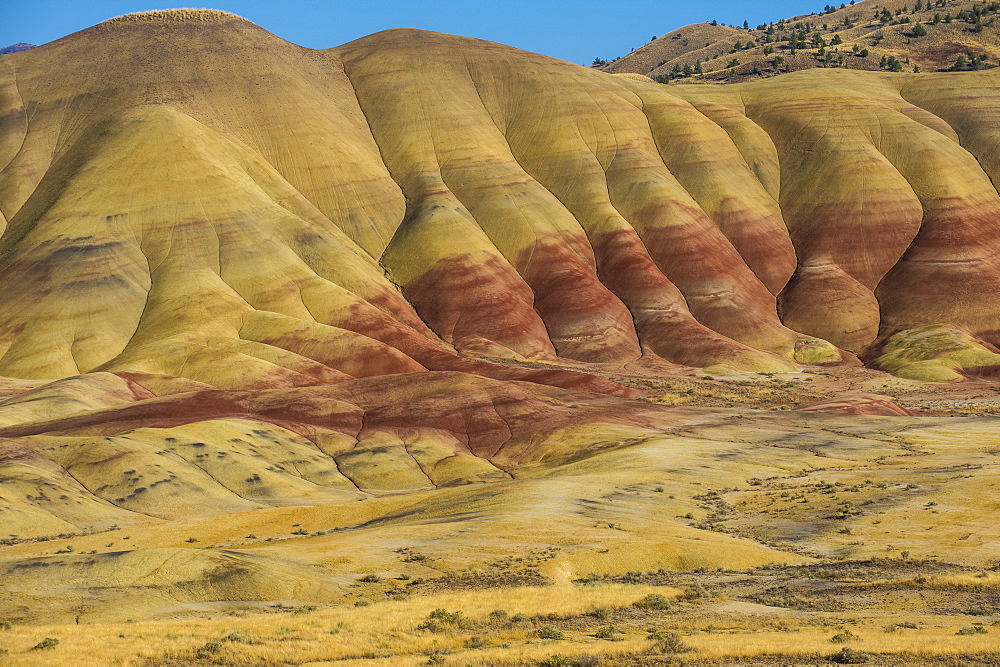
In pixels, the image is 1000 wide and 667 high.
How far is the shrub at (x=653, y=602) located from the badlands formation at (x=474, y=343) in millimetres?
603

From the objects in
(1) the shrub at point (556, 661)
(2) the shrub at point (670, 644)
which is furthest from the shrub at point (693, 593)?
(1) the shrub at point (556, 661)

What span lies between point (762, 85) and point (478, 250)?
73.7 m

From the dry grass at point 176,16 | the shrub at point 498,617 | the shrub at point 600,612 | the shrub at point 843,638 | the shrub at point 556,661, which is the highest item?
the dry grass at point 176,16

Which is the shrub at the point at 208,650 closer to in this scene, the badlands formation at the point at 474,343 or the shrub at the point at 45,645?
the badlands formation at the point at 474,343

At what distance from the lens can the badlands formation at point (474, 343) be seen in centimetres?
3903

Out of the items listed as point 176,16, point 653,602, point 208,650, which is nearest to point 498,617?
point 653,602

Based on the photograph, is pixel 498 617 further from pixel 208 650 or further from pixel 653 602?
pixel 208 650

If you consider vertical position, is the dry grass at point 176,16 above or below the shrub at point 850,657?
above

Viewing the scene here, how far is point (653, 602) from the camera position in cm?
3453

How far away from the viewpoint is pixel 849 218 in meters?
156

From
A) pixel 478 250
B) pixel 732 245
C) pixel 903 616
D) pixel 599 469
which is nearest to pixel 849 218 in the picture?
pixel 732 245

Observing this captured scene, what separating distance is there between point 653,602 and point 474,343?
9975 cm

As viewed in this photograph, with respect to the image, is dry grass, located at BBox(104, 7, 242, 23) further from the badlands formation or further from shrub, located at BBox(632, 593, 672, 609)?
shrub, located at BBox(632, 593, 672, 609)

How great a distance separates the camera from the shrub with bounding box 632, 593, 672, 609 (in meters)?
34.2
